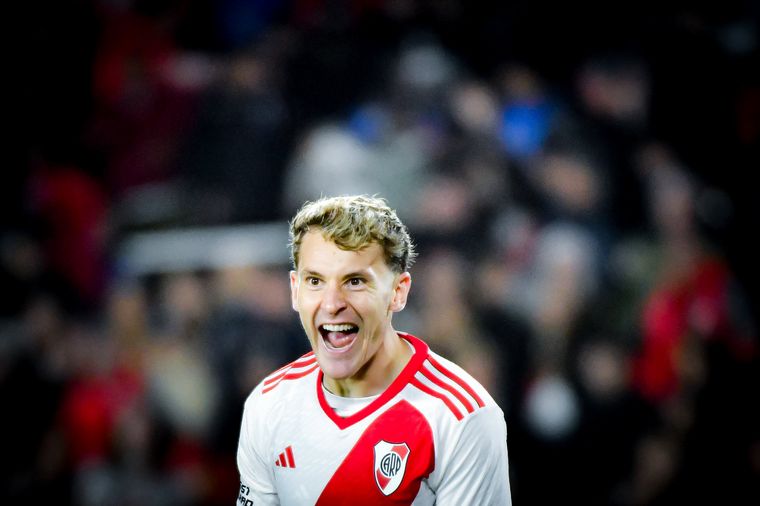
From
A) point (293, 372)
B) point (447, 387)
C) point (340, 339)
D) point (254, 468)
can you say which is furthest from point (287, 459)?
point (447, 387)

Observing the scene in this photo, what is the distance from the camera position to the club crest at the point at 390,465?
7.45 feet

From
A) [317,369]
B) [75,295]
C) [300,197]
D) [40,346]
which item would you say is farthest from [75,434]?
[317,369]

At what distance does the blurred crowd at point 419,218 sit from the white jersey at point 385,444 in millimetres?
2725

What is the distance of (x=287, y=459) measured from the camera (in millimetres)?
2410

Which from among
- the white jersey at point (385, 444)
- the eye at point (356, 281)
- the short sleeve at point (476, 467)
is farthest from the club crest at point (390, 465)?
the eye at point (356, 281)

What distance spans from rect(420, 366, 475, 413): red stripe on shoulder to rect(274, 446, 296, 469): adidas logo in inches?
16.2

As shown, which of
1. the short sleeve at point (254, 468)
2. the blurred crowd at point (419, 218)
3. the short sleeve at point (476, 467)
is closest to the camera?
the short sleeve at point (476, 467)

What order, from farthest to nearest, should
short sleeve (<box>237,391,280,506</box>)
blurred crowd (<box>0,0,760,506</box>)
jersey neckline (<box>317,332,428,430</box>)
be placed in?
1. blurred crowd (<box>0,0,760,506</box>)
2. short sleeve (<box>237,391,280,506</box>)
3. jersey neckline (<box>317,332,428,430</box>)

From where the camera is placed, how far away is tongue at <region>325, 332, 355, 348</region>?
2.31m

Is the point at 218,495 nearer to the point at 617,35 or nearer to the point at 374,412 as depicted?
the point at 374,412

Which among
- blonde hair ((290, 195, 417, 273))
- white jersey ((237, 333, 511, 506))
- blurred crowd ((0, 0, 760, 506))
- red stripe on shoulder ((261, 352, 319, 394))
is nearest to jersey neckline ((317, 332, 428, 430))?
white jersey ((237, 333, 511, 506))

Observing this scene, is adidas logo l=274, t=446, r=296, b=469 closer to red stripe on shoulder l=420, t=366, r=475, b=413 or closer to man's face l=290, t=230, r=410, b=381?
man's face l=290, t=230, r=410, b=381

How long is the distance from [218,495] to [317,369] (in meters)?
3.21

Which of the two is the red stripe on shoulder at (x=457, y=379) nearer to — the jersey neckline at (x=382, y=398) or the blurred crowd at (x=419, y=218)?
the jersey neckline at (x=382, y=398)
